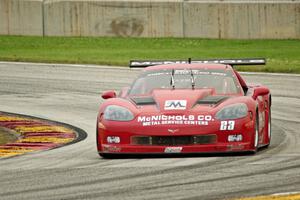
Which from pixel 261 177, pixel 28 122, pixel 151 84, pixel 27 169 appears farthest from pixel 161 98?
pixel 28 122

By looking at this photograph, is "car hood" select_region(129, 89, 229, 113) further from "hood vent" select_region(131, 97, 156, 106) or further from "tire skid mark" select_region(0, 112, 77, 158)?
"tire skid mark" select_region(0, 112, 77, 158)

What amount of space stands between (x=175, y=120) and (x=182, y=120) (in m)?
0.08

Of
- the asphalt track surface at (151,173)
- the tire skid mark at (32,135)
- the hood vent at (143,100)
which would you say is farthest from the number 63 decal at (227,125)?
the tire skid mark at (32,135)

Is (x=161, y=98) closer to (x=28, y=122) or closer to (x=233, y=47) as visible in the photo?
(x=28, y=122)

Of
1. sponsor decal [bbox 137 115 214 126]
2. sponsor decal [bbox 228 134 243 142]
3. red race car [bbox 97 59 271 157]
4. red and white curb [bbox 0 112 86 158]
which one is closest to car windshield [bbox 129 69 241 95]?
red race car [bbox 97 59 271 157]

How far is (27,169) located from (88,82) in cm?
1455

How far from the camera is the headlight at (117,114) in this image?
46.5 ft

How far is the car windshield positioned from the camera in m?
15.2

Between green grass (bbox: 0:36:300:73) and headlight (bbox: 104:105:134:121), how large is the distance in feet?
52.1

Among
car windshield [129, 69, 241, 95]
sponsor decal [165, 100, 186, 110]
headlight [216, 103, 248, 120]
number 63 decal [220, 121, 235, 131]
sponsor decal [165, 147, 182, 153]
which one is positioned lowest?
sponsor decal [165, 147, 182, 153]

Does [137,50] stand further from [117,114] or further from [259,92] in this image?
[117,114]

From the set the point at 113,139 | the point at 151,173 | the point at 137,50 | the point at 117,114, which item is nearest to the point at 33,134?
the point at 117,114

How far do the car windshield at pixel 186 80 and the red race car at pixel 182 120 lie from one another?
0.04 feet

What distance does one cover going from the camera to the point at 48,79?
28.8 metres
